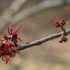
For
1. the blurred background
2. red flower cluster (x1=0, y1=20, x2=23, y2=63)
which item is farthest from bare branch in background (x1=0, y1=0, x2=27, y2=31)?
red flower cluster (x1=0, y1=20, x2=23, y2=63)

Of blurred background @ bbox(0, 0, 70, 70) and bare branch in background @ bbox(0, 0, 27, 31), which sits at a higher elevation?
bare branch in background @ bbox(0, 0, 27, 31)

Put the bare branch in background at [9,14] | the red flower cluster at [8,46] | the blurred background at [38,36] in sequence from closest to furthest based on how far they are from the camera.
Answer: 1. the red flower cluster at [8,46]
2. the bare branch in background at [9,14]
3. the blurred background at [38,36]

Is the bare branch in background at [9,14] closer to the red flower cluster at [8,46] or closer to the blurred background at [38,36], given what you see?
the blurred background at [38,36]

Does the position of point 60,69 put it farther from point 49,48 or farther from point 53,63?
point 49,48

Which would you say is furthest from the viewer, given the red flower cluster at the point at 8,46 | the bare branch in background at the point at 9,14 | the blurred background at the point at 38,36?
the blurred background at the point at 38,36

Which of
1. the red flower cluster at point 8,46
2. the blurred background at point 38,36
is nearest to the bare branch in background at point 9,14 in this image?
the blurred background at point 38,36

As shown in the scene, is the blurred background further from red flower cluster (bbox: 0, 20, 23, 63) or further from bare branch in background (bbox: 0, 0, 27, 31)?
red flower cluster (bbox: 0, 20, 23, 63)

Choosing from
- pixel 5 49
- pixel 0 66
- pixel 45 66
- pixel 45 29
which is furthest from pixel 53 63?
pixel 5 49

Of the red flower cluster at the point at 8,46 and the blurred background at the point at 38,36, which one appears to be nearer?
the red flower cluster at the point at 8,46

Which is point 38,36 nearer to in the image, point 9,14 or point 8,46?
Answer: point 9,14
